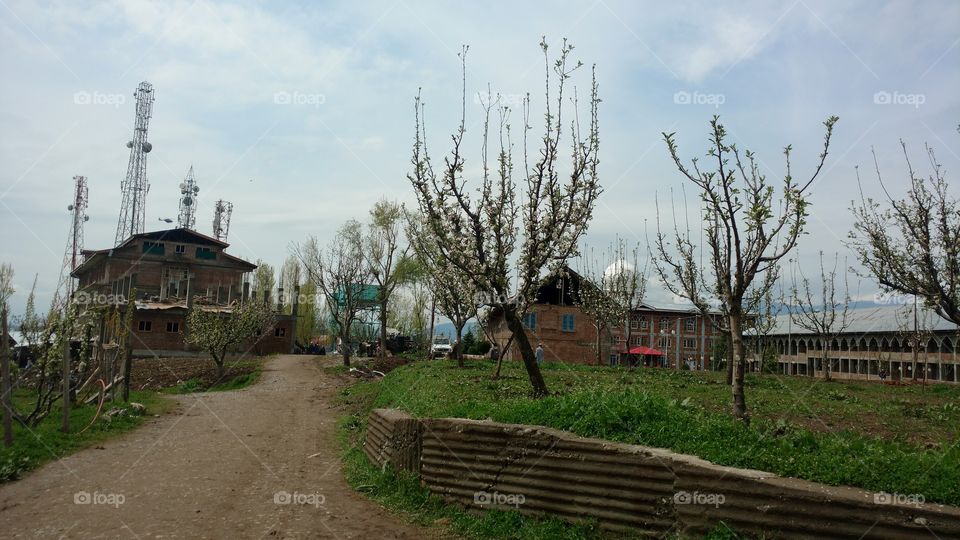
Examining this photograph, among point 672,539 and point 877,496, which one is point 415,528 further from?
point 877,496

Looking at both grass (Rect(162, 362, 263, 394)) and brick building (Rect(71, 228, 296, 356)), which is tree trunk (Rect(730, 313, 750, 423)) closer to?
grass (Rect(162, 362, 263, 394))

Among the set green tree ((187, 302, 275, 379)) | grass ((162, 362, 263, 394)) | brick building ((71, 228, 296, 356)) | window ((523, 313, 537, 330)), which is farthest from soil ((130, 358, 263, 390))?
window ((523, 313, 537, 330))

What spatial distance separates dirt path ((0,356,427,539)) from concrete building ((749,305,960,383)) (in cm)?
3290

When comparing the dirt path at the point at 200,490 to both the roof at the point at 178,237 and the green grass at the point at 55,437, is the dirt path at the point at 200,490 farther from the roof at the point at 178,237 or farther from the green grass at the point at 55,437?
the roof at the point at 178,237

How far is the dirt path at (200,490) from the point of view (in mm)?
7652

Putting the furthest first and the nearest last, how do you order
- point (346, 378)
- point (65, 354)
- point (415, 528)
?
point (346, 378) < point (65, 354) < point (415, 528)

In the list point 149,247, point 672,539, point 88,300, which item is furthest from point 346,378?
point 149,247

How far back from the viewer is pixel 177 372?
3456 cm

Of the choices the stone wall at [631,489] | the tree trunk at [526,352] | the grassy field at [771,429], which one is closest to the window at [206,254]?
the grassy field at [771,429]

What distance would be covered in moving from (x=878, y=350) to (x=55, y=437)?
148 feet

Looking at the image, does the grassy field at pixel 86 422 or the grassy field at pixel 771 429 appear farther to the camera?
the grassy field at pixel 86 422

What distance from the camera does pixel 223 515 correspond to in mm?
8195

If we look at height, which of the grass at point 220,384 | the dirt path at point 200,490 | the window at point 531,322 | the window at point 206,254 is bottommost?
the grass at point 220,384

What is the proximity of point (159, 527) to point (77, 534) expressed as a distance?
2.64ft
